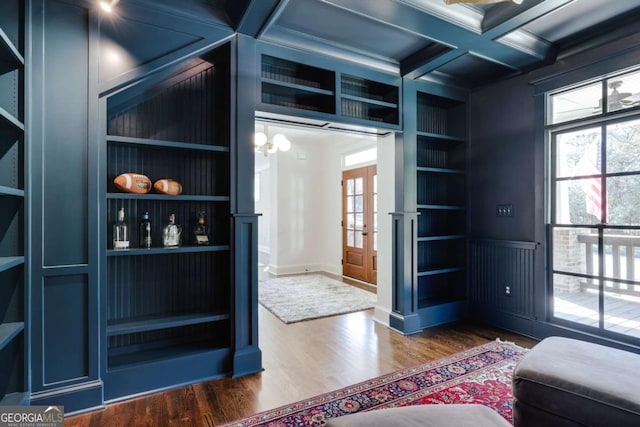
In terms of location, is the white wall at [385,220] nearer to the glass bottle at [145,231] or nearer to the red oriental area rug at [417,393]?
the red oriental area rug at [417,393]

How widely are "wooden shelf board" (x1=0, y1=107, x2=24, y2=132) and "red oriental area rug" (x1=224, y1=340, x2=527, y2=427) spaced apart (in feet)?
6.67

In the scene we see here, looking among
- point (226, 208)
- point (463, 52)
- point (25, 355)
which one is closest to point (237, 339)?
point (226, 208)

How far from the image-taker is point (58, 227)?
6.82ft

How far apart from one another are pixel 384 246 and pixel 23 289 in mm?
3096

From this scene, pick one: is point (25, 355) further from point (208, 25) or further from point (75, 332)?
point (208, 25)

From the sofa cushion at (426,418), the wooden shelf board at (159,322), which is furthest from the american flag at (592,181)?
the wooden shelf board at (159,322)

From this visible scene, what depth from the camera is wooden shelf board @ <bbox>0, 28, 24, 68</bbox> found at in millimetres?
1720

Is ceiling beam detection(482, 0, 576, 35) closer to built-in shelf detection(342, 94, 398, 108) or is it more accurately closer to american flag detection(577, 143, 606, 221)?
built-in shelf detection(342, 94, 398, 108)

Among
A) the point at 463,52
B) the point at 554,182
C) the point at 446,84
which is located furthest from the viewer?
Result: the point at 446,84

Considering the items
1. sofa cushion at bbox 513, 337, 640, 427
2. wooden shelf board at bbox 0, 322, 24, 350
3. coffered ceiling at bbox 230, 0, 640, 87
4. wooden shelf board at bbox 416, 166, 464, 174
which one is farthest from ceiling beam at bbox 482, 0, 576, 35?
wooden shelf board at bbox 0, 322, 24, 350

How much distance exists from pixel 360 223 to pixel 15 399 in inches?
200

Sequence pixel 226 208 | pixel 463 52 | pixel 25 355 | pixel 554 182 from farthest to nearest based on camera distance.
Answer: pixel 554 182 < pixel 463 52 < pixel 226 208 < pixel 25 355

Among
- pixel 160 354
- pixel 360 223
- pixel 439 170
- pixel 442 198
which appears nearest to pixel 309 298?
pixel 360 223

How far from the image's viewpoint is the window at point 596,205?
109 inches
